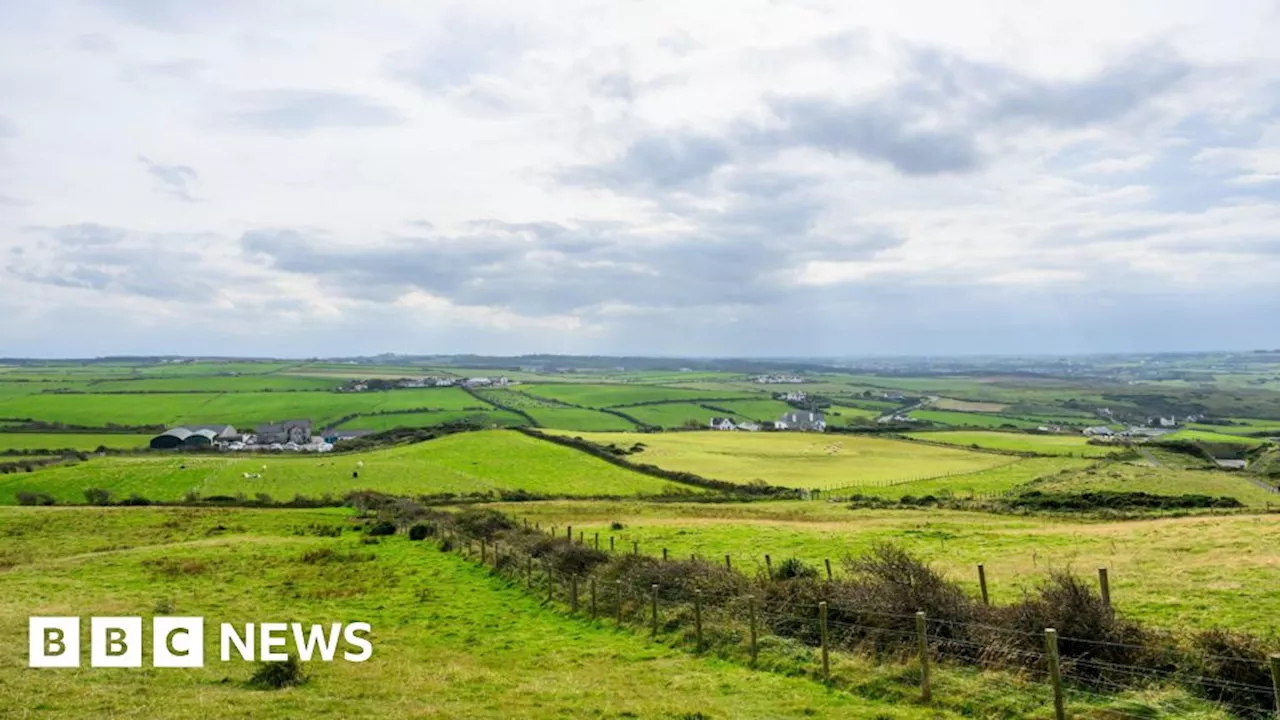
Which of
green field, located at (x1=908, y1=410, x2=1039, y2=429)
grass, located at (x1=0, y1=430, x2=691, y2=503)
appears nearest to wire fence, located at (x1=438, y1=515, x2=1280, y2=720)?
grass, located at (x1=0, y1=430, x2=691, y2=503)

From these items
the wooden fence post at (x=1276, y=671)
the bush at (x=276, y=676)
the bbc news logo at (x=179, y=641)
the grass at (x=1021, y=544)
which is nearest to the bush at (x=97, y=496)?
the grass at (x=1021, y=544)

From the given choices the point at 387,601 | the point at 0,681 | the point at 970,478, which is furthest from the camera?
the point at 970,478

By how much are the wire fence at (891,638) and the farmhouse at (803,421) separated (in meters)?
119

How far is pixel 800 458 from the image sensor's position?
10106 cm

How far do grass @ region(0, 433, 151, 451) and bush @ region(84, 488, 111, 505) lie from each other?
4674 cm

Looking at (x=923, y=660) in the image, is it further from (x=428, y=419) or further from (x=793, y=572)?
(x=428, y=419)

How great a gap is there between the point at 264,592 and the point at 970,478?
72347 mm

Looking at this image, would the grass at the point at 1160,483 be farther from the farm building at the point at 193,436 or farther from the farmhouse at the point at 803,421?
the farm building at the point at 193,436

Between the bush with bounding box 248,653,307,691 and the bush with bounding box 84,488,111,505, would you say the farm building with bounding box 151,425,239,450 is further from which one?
the bush with bounding box 248,653,307,691

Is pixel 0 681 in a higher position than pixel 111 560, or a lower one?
higher

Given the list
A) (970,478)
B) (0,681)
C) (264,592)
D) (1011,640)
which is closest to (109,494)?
(264,592)

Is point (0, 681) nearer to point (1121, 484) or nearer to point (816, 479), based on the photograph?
point (1121, 484)

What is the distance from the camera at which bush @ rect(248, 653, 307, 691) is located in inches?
621

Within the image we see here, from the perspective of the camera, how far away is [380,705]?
14211 millimetres
